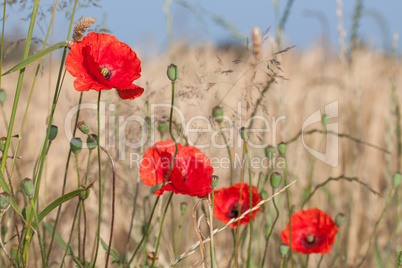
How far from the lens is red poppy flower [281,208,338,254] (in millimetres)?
1004

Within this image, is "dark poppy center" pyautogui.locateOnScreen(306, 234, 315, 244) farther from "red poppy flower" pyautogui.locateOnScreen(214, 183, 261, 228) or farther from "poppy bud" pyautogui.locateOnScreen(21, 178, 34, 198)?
"poppy bud" pyautogui.locateOnScreen(21, 178, 34, 198)

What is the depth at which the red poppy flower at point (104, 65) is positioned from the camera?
2.30 feet

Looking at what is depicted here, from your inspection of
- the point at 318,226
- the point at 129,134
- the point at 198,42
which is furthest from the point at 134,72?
the point at 198,42

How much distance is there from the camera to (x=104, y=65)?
78 cm

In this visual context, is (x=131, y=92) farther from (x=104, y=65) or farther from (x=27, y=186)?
(x=27, y=186)

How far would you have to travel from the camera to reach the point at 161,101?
137 cm

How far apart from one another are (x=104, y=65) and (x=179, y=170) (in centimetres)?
20

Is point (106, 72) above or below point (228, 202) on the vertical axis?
above

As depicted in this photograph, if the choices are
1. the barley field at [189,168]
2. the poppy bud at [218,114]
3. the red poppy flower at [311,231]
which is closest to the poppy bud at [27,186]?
the barley field at [189,168]

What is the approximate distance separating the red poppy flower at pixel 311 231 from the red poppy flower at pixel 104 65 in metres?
0.47

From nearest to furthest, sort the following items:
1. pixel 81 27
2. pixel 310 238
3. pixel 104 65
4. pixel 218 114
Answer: pixel 81 27
pixel 104 65
pixel 218 114
pixel 310 238

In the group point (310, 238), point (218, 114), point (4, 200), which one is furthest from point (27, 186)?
point (310, 238)

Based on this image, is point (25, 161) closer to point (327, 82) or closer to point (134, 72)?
point (134, 72)

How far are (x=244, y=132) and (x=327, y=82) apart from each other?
1.89 m
